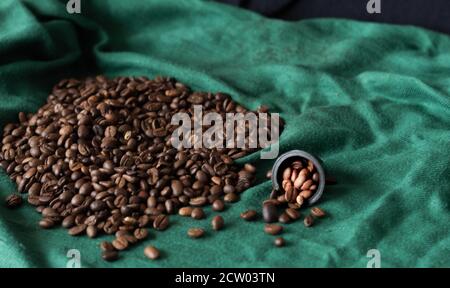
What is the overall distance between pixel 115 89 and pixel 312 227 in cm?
77

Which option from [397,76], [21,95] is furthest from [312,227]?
[21,95]

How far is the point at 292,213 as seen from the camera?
142cm

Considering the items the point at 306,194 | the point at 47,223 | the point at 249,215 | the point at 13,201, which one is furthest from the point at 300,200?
the point at 13,201

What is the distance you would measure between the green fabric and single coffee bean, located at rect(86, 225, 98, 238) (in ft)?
0.06

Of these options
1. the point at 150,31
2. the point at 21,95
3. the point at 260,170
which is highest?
the point at 150,31

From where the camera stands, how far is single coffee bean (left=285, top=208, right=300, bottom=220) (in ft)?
4.64

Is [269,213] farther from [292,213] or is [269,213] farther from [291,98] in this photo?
[291,98]

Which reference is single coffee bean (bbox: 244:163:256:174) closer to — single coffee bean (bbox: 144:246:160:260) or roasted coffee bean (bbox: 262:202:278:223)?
roasted coffee bean (bbox: 262:202:278:223)

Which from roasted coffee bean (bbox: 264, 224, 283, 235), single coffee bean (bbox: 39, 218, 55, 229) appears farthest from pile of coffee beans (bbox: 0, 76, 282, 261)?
roasted coffee bean (bbox: 264, 224, 283, 235)

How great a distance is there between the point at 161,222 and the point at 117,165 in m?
0.23

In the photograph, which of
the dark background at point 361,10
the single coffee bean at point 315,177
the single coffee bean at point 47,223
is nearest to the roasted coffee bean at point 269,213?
the single coffee bean at point 315,177

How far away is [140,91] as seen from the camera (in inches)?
71.9
